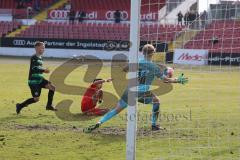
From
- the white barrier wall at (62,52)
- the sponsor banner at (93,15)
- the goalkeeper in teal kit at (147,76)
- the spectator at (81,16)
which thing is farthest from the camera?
the sponsor banner at (93,15)

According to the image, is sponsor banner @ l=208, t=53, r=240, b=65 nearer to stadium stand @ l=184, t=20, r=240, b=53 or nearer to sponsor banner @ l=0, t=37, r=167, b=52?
stadium stand @ l=184, t=20, r=240, b=53

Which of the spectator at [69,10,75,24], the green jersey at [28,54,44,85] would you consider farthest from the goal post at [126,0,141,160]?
the spectator at [69,10,75,24]

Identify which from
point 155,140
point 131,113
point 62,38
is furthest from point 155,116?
point 62,38

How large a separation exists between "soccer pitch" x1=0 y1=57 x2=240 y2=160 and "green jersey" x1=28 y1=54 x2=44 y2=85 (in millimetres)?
815

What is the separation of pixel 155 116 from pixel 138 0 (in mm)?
4031

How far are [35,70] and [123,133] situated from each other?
146 inches

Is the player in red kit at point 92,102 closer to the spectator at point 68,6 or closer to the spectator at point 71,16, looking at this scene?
the spectator at point 71,16

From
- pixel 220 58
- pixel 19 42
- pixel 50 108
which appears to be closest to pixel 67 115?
pixel 50 108

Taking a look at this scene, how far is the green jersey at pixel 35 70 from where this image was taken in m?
13.6

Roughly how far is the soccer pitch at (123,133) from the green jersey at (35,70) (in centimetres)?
81

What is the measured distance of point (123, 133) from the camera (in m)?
10.9

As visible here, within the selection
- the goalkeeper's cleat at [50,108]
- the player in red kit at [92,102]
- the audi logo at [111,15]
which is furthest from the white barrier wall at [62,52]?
the player in red kit at [92,102]

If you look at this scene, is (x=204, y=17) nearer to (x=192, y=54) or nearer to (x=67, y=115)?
(x=67, y=115)

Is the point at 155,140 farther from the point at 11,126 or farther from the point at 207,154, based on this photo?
the point at 11,126
